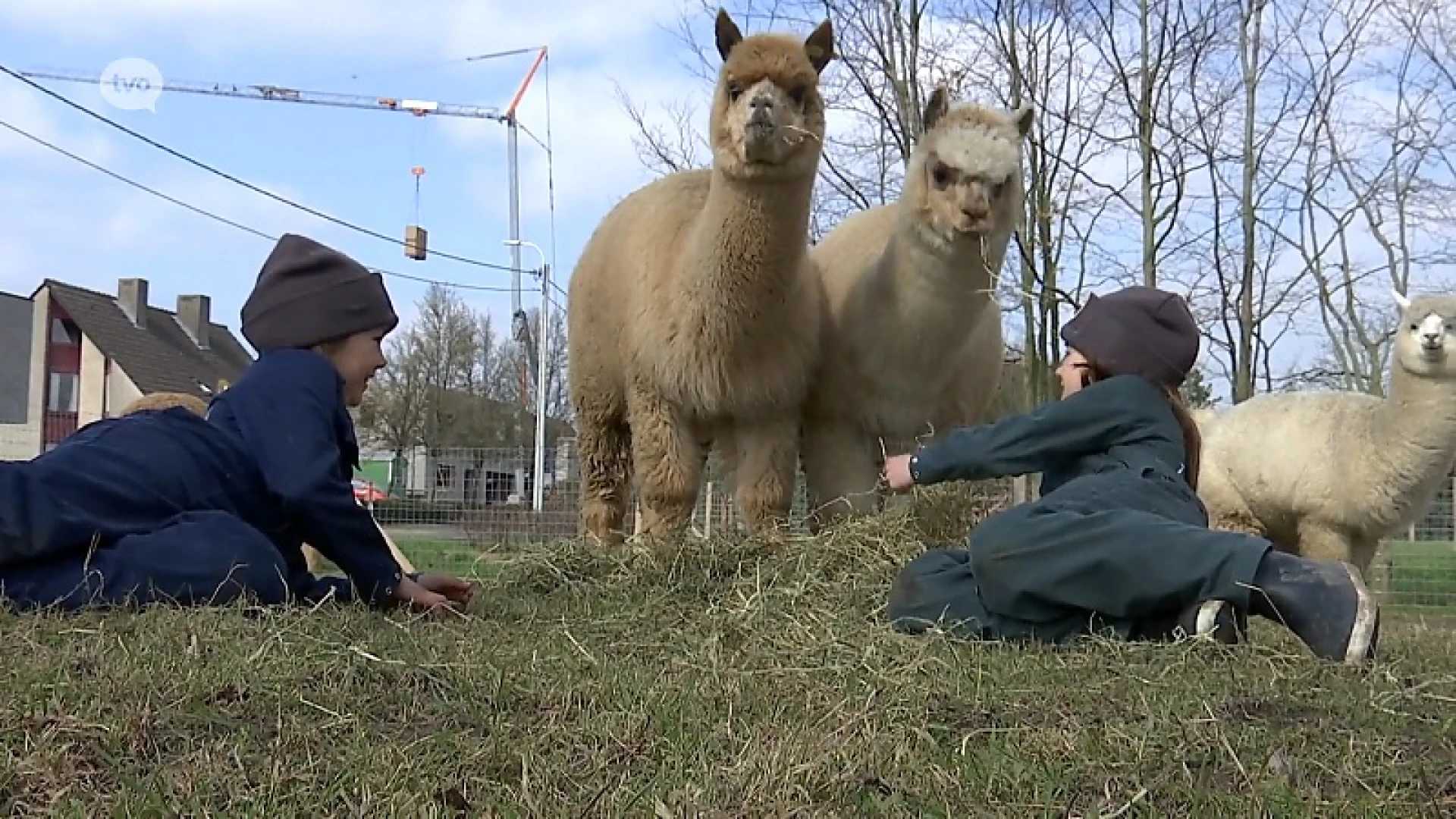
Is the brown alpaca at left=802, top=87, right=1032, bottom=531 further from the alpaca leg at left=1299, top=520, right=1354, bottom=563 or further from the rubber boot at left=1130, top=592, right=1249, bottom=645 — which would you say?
the alpaca leg at left=1299, top=520, right=1354, bottom=563

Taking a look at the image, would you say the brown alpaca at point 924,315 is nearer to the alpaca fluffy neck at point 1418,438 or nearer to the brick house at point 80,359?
the alpaca fluffy neck at point 1418,438

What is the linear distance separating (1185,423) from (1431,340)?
4934 millimetres

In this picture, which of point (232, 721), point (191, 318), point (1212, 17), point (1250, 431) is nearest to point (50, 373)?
point (191, 318)

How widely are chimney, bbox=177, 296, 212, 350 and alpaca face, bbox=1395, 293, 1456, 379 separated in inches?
1757

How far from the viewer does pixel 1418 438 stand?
8.45m

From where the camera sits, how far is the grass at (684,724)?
219 centimetres

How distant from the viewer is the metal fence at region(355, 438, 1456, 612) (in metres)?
8.05

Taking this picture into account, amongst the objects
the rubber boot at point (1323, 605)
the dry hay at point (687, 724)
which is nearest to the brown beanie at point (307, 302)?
the dry hay at point (687, 724)

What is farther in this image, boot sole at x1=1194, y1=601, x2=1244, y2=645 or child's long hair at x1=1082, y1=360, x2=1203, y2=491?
child's long hair at x1=1082, y1=360, x2=1203, y2=491

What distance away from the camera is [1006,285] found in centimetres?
693

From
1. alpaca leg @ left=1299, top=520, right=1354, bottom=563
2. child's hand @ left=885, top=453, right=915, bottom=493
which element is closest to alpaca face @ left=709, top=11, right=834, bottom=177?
child's hand @ left=885, top=453, right=915, bottom=493

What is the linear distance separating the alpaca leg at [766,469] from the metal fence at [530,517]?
4.9 inches

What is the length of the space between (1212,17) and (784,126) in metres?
11.3

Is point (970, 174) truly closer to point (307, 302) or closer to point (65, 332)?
point (307, 302)
